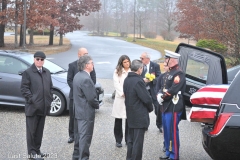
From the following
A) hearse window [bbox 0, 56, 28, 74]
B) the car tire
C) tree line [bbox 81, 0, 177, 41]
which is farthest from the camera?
tree line [bbox 81, 0, 177, 41]

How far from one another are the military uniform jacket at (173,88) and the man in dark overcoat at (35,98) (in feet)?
6.10

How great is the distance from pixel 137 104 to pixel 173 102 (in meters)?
0.73

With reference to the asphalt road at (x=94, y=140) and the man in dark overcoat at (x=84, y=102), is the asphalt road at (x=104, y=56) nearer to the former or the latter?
the asphalt road at (x=94, y=140)

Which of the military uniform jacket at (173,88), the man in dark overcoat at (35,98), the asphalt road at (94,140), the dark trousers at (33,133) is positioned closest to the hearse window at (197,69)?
the military uniform jacket at (173,88)

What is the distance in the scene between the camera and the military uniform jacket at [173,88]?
5.43m

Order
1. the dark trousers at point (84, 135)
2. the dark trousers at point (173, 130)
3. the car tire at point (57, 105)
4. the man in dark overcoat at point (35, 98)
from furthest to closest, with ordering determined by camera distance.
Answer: the car tire at point (57, 105) → the dark trousers at point (173, 130) → the man in dark overcoat at point (35, 98) → the dark trousers at point (84, 135)

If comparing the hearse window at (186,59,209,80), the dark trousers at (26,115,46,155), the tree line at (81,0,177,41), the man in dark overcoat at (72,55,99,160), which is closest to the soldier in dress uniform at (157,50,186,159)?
the hearse window at (186,59,209,80)

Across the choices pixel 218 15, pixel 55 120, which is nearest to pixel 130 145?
pixel 55 120

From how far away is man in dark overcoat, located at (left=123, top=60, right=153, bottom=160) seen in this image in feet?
16.4

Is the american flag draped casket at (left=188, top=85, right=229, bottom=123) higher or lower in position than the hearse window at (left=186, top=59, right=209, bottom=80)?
lower

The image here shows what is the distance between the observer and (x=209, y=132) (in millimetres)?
4316

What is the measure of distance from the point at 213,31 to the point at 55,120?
14.1 m

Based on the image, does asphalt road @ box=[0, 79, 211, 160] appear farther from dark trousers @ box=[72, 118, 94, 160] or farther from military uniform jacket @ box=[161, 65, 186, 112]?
military uniform jacket @ box=[161, 65, 186, 112]

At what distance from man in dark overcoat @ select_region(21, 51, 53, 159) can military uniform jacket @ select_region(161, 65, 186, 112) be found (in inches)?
73.2
